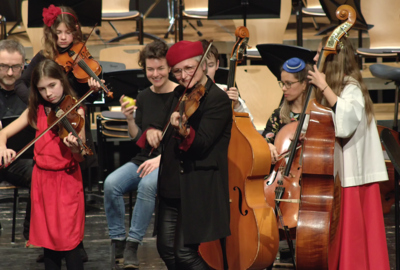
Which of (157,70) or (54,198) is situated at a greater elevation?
(157,70)

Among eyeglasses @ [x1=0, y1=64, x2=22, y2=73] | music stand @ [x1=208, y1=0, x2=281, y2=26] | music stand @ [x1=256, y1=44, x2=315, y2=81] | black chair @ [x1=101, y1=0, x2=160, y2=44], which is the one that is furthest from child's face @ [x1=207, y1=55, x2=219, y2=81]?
black chair @ [x1=101, y1=0, x2=160, y2=44]

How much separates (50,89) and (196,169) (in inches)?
35.7

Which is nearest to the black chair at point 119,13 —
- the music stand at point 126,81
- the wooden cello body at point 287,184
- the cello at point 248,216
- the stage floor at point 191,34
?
the stage floor at point 191,34

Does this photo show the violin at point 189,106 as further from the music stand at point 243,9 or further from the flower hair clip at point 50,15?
the music stand at point 243,9

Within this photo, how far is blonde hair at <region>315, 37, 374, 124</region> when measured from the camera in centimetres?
293

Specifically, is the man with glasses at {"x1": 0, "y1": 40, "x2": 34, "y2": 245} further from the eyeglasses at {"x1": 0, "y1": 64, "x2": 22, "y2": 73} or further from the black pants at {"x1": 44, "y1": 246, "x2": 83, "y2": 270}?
the black pants at {"x1": 44, "y1": 246, "x2": 83, "y2": 270}

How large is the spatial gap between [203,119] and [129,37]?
192 inches

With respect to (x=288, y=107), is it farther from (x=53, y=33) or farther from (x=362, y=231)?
(x=53, y=33)

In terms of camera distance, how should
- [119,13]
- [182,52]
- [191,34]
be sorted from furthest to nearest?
1. [191,34]
2. [119,13]
3. [182,52]

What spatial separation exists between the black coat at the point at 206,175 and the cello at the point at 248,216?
31cm

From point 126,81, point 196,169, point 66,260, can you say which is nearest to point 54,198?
point 66,260

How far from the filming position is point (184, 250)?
2.69m

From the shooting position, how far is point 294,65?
360cm

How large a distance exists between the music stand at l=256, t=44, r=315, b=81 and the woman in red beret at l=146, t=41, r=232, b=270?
1301mm
